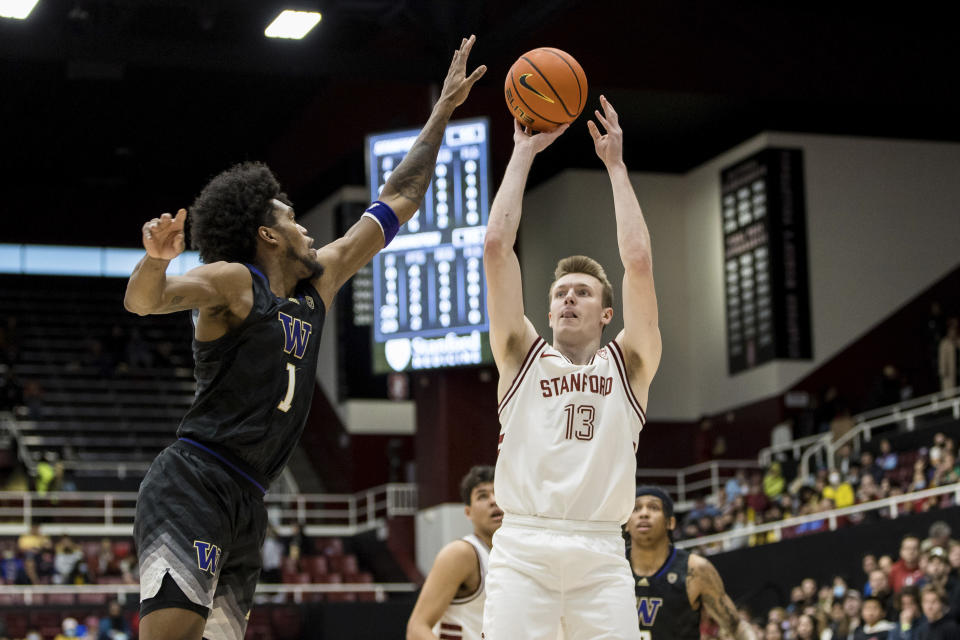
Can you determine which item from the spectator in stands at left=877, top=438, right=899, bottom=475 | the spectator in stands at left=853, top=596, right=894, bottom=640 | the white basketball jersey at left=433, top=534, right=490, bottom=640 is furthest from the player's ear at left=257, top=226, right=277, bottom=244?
the spectator in stands at left=877, top=438, right=899, bottom=475

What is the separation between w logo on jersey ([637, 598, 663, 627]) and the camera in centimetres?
772

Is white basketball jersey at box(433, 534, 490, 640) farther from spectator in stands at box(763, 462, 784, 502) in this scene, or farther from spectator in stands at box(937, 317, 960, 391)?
spectator in stands at box(937, 317, 960, 391)

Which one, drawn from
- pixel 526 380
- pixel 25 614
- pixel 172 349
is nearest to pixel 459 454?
pixel 25 614

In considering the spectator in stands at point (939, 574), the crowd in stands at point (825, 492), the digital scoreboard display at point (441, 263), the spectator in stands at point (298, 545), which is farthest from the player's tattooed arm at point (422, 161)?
the spectator in stands at point (298, 545)

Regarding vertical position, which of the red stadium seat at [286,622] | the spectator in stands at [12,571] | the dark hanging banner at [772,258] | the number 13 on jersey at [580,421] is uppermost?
the dark hanging banner at [772,258]

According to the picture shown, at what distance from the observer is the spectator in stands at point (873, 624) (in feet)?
43.3

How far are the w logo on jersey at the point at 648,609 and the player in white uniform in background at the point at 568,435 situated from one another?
89.6 inches

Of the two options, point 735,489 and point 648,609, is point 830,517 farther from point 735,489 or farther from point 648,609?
point 648,609

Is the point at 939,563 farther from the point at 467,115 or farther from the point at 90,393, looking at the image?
the point at 90,393

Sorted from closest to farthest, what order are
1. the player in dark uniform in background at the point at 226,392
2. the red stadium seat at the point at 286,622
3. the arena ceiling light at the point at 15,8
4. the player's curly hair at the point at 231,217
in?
the player in dark uniform in background at the point at 226,392 < the player's curly hair at the point at 231,217 < the arena ceiling light at the point at 15,8 < the red stadium seat at the point at 286,622

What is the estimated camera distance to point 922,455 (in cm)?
1772

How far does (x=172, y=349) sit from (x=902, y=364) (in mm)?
15032

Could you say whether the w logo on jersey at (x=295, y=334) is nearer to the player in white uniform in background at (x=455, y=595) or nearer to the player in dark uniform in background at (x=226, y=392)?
the player in dark uniform in background at (x=226, y=392)

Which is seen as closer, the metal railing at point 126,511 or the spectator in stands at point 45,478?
the metal railing at point 126,511
